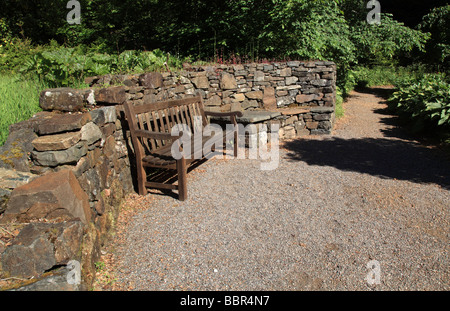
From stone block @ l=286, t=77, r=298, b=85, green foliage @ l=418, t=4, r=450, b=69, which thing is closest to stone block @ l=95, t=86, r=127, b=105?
stone block @ l=286, t=77, r=298, b=85

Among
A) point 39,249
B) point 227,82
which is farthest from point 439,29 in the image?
point 39,249

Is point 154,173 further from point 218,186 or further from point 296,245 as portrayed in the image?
point 296,245

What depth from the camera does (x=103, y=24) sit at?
10547 millimetres

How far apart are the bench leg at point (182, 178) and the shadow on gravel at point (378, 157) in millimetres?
2512

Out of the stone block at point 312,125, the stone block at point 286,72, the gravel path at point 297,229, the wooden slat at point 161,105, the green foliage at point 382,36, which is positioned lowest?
the gravel path at point 297,229

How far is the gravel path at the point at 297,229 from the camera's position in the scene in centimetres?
273

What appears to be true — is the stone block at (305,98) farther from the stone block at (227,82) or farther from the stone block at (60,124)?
the stone block at (60,124)

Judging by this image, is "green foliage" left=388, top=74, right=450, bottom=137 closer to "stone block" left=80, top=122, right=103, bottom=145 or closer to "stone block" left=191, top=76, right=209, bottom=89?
"stone block" left=191, top=76, right=209, bottom=89

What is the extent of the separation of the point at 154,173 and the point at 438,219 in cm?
375

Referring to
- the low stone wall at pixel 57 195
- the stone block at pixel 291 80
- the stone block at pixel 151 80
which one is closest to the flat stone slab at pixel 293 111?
the stone block at pixel 291 80

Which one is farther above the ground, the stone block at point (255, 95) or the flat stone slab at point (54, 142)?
the stone block at point (255, 95)
